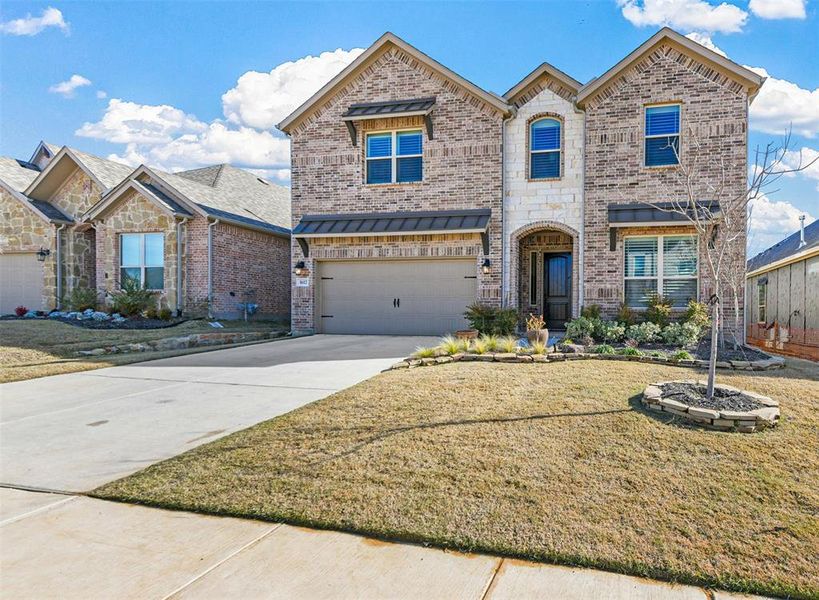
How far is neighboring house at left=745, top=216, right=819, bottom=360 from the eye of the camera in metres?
15.9

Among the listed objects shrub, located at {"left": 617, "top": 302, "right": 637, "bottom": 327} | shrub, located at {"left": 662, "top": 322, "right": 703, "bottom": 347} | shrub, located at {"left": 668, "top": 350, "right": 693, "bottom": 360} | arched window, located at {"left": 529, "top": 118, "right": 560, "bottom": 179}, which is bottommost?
shrub, located at {"left": 668, "top": 350, "right": 693, "bottom": 360}

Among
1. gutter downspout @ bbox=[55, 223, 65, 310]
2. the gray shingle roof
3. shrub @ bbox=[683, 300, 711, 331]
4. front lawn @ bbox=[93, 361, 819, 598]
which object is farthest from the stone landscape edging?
gutter downspout @ bbox=[55, 223, 65, 310]

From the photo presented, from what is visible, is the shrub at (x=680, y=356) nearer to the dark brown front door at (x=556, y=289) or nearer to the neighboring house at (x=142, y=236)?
the dark brown front door at (x=556, y=289)

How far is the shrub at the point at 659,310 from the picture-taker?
1330 centimetres

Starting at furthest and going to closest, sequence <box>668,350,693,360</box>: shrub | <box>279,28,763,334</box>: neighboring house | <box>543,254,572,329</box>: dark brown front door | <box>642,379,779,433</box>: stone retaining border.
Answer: <box>543,254,572,329</box>: dark brown front door < <box>279,28,763,334</box>: neighboring house < <box>668,350,693,360</box>: shrub < <box>642,379,779,433</box>: stone retaining border

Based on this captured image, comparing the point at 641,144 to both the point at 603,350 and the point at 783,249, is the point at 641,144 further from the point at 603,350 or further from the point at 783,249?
the point at 783,249

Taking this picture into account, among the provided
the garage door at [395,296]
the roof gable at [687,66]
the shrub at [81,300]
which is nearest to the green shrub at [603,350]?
the garage door at [395,296]

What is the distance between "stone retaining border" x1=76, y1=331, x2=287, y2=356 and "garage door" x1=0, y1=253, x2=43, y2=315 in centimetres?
1030

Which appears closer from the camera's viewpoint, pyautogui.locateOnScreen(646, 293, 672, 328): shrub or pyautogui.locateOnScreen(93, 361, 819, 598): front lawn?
pyautogui.locateOnScreen(93, 361, 819, 598): front lawn

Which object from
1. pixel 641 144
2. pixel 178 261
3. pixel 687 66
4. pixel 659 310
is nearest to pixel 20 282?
pixel 178 261

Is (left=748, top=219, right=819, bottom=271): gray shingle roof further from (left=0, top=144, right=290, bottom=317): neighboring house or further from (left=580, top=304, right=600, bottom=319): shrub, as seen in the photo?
(left=0, top=144, right=290, bottom=317): neighboring house

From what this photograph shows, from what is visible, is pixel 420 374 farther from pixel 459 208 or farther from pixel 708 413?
pixel 459 208

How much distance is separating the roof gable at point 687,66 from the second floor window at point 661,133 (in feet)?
3.48

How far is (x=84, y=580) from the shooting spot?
3.26 metres
